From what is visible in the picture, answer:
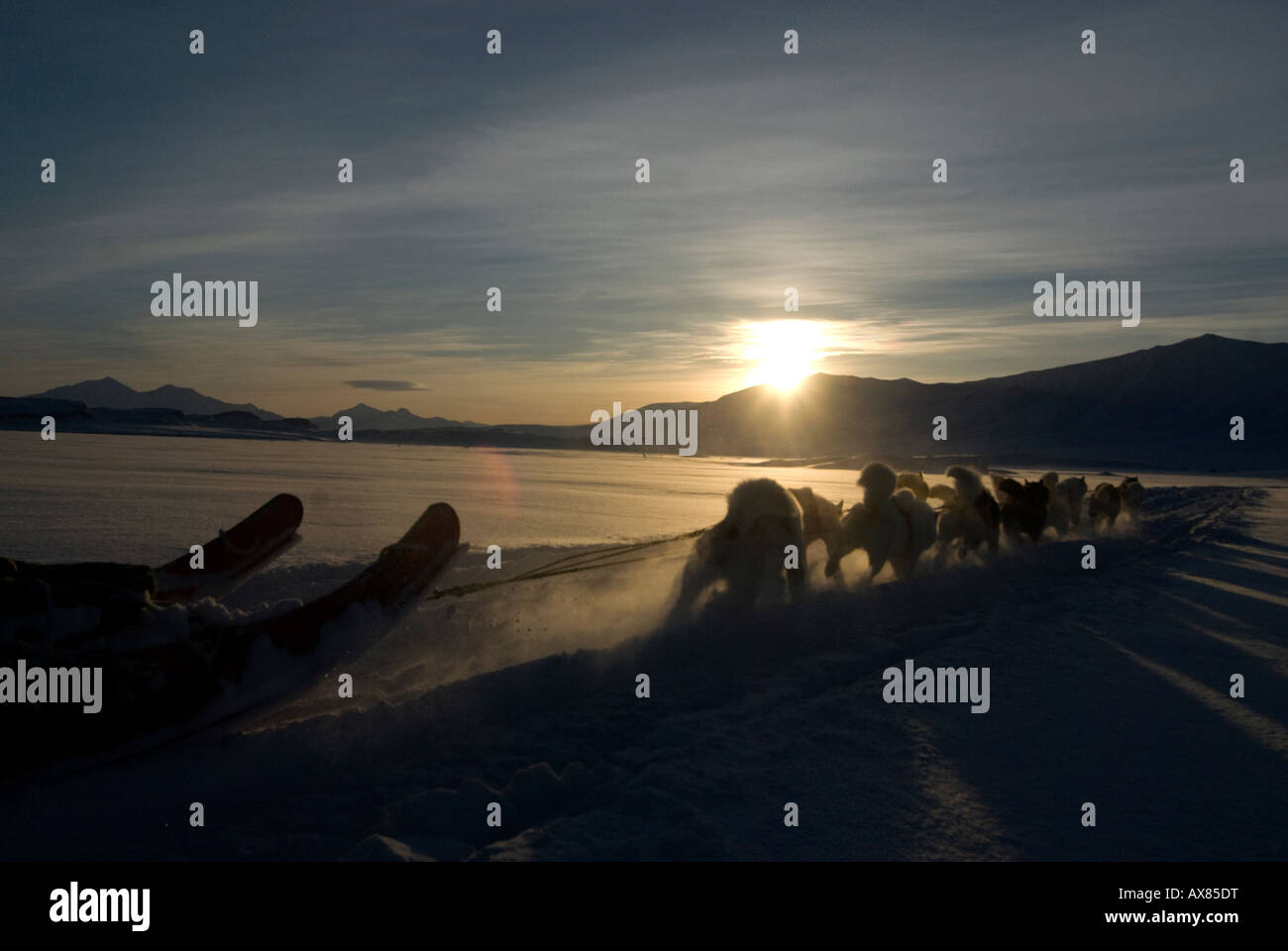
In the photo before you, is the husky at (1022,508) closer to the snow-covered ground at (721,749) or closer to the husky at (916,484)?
the husky at (916,484)

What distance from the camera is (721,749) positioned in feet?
9.91

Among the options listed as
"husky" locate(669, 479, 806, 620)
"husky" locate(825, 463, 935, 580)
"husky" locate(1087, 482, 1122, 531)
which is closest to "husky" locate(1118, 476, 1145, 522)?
"husky" locate(1087, 482, 1122, 531)

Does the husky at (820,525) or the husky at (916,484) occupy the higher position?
the husky at (916,484)

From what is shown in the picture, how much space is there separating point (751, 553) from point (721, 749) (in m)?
2.36

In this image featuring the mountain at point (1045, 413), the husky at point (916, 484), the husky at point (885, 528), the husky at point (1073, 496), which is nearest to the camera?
the husky at point (885, 528)

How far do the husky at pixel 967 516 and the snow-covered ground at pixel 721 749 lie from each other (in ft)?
7.30

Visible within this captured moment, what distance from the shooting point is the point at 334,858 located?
7.36 feet

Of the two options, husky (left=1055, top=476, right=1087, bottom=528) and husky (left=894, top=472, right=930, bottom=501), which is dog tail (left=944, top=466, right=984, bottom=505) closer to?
husky (left=894, top=472, right=930, bottom=501)

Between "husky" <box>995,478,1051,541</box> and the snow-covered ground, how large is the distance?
339 cm

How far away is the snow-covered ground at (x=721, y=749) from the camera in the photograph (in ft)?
7.78

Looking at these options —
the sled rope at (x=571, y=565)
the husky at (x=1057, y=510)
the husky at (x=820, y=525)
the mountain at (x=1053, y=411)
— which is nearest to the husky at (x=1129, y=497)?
the husky at (x=1057, y=510)

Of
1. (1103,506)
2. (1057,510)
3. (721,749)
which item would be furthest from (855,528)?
(1103,506)

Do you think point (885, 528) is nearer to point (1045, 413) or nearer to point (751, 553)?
point (751, 553)
